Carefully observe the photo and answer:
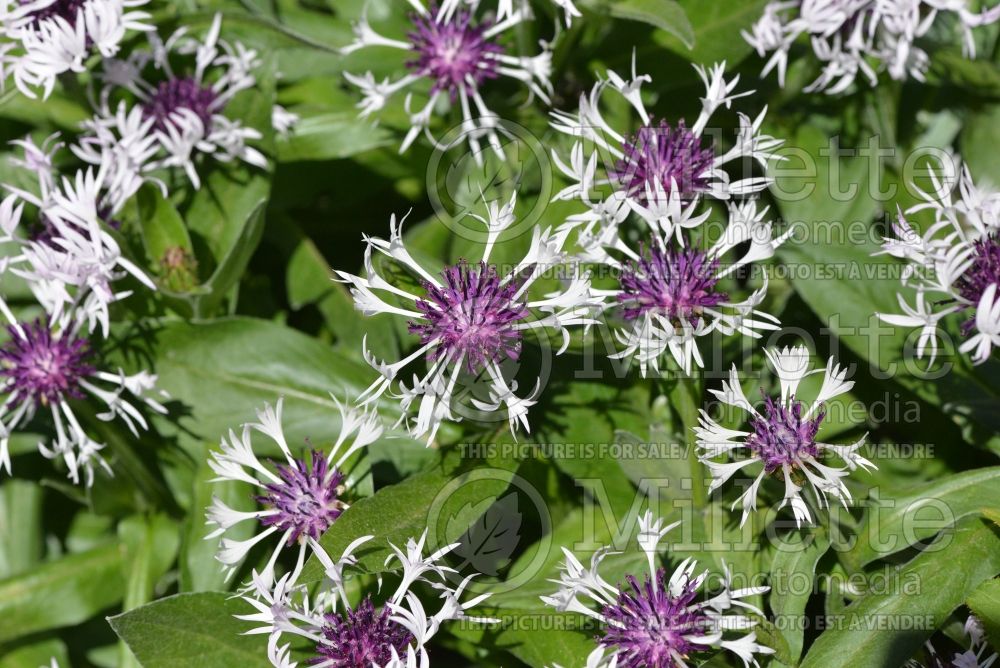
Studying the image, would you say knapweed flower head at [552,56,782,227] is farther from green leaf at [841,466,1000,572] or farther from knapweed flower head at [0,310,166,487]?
knapweed flower head at [0,310,166,487]

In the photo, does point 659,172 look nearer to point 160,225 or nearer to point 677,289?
point 677,289

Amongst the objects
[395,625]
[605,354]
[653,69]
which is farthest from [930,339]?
[395,625]

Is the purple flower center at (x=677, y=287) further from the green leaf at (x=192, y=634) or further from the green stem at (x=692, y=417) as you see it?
the green leaf at (x=192, y=634)

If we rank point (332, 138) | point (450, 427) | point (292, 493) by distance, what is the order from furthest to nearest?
point (332, 138) < point (450, 427) < point (292, 493)

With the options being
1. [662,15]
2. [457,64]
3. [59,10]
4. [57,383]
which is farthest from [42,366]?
[662,15]

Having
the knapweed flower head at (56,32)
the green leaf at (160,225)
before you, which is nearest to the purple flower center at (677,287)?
the green leaf at (160,225)

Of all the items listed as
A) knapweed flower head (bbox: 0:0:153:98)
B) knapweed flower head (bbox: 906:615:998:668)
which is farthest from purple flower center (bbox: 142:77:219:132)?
knapweed flower head (bbox: 906:615:998:668)
